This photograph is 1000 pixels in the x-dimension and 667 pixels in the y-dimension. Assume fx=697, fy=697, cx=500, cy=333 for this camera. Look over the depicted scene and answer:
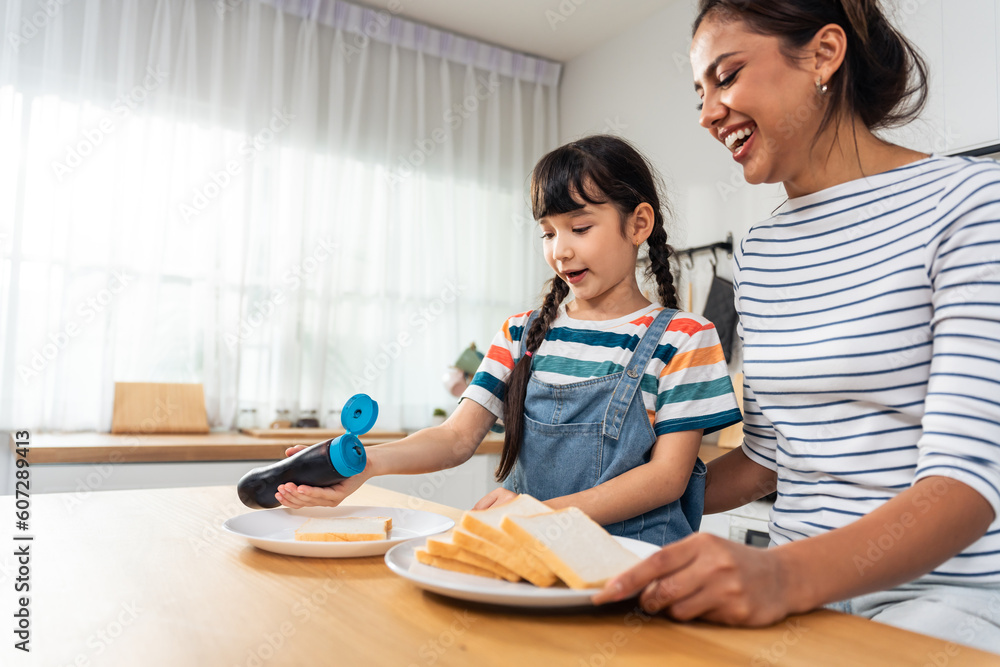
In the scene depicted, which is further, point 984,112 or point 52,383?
point 52,383

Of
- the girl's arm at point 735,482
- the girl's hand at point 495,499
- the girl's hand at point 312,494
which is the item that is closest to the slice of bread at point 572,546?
the girl's hand at point 495,499

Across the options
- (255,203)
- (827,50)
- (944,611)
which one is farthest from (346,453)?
(255,203)

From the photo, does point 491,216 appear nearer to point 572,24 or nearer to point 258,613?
point 572,24

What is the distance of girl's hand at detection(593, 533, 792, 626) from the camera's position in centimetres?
50

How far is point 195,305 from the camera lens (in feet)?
8.93

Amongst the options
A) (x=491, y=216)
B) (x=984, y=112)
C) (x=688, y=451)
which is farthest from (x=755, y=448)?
(x=491, y=216)

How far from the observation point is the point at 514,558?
1.84 feet

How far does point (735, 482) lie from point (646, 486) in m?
0.19

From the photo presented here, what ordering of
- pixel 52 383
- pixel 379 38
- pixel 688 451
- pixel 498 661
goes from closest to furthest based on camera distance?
pixel 498 661 < pixel 688 451 < pixel 52 383 < pixel 379 38

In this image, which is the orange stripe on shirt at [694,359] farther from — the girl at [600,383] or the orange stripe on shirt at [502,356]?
Answer: the orange stripe on shirt at [502,356]

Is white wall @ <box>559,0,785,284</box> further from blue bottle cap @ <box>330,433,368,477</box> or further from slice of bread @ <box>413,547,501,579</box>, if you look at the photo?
slice of bread @ <box>413,547,501,579</box>

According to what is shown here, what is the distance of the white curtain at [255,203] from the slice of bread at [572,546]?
7.91 ft

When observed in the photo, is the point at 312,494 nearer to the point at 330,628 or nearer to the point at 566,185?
the point at 330,628

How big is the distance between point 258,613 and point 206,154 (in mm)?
2598
